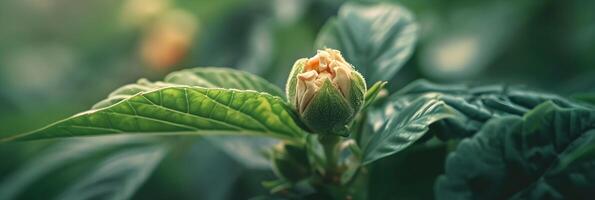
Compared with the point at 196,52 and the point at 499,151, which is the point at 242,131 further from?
the point at 196,52

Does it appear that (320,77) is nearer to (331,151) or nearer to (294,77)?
(294,77)

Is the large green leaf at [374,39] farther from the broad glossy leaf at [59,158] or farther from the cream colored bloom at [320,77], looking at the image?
the broad glossy leaf at [59,158]

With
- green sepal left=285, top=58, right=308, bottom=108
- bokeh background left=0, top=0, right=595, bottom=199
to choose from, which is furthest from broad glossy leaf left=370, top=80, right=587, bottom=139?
bokeh background left=0, top=0, right=595, bottom=199

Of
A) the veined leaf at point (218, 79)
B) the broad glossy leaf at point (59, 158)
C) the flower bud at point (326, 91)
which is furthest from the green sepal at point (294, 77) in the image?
the broad glossy leaf at point (59, 158)

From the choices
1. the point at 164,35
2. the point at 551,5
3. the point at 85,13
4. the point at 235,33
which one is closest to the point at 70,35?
the point at 85,13

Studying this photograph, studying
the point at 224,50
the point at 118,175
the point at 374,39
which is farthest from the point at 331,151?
the point at 224,50

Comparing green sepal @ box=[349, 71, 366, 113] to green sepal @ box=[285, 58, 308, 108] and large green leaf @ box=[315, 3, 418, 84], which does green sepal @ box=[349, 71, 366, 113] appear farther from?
large green leaf @ box=[315, 3, 418, 84]
